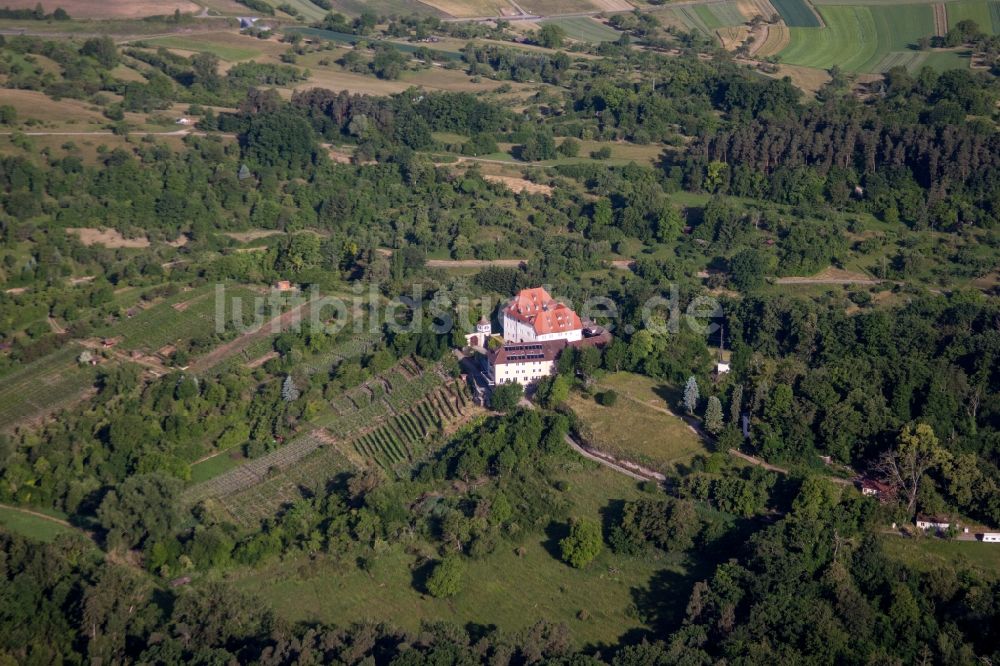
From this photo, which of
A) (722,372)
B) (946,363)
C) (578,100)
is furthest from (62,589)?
(578,100)

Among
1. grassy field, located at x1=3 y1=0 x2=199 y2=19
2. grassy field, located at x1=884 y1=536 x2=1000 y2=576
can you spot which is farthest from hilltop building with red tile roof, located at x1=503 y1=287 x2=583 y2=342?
grassy field, located at x1=3 y1=0 x2=199 y2=19

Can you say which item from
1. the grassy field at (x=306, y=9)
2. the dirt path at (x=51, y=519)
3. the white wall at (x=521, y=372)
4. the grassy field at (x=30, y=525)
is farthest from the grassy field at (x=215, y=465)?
the grassy field at (x=306, y=9)

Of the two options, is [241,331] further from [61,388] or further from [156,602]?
[156,602]

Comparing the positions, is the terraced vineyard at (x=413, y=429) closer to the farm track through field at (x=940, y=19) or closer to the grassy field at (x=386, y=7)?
the farm track through field at (x=940, y=19)

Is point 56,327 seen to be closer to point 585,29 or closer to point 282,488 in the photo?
point 282,488

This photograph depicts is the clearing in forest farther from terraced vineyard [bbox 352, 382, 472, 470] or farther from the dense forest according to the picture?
terraced vineyard [bbox 352, 382, 472, 470]

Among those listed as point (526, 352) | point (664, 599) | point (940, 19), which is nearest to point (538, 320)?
point (526, 352)
